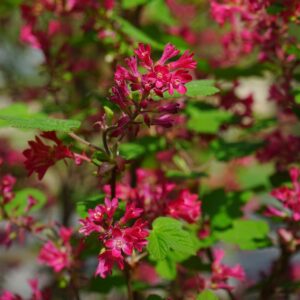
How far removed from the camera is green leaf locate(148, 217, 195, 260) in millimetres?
1333

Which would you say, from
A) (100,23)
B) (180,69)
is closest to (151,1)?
(100,23)

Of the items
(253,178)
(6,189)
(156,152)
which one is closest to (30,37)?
(156,152)

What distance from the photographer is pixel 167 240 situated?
4.46ft

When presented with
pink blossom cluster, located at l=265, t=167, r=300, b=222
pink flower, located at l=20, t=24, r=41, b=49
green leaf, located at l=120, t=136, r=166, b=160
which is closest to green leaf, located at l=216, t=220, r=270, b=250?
pink blossom cluster, located at l=265, t=167, r=300, b=222

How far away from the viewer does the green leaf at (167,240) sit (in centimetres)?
133

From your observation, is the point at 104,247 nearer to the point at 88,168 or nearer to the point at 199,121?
the point at 199,121

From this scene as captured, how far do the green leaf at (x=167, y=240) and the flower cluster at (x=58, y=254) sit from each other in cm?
49

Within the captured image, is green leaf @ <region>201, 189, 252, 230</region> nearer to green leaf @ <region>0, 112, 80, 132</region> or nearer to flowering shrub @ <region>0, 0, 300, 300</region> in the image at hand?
flowering shrub @ <region>0, 0, 300, 300</region>

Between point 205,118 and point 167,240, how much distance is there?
1.08 metres

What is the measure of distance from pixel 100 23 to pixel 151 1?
25cm

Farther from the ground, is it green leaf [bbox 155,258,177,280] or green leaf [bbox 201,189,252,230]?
green leaf [bbox 201,189,252,230]

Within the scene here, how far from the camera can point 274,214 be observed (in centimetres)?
188

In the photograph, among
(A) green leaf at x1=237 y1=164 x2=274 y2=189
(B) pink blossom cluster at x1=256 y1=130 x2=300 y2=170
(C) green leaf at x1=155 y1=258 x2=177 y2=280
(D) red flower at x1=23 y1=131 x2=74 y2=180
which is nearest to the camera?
(D) red flower at x1=23 y1=131 x2=74 y2=180

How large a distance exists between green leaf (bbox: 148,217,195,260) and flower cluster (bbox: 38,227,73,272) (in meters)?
0.49
